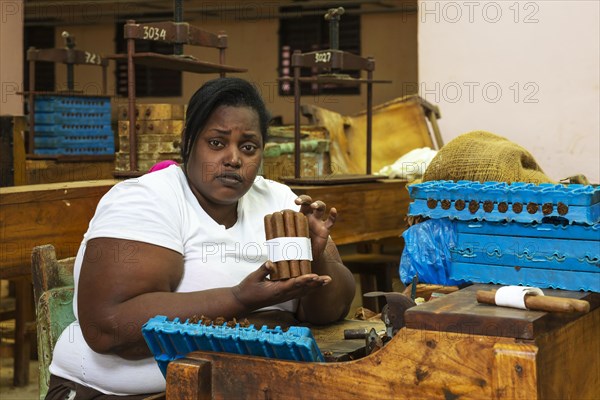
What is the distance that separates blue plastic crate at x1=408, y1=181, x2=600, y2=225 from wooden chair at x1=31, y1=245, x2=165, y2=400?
1.05 m

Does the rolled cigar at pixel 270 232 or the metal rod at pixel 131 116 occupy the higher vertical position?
the metal rod at pixel 131 116

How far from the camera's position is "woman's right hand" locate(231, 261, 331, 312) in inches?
74.9

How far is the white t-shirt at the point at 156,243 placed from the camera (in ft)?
6.78

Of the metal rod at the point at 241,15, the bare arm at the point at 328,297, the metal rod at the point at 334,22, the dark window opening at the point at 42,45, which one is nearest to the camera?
the bare arm at the point at 328,297

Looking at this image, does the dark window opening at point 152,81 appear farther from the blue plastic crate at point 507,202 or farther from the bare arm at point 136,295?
the bare arm at point 136,295

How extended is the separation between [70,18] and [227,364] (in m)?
11.6

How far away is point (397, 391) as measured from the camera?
1.59 m

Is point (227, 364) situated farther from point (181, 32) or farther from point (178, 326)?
point (181, 32)

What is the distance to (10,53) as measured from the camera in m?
6.65

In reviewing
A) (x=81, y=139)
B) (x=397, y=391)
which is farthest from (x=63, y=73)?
(x=397, y=391)

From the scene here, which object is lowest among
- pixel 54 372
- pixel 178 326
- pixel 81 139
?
pixel 54 372

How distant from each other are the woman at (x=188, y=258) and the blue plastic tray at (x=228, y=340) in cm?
17

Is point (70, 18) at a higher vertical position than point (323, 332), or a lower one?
higher

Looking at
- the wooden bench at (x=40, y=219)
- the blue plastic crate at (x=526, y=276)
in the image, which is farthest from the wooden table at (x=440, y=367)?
the wooden bench at (x=40, y=219)
